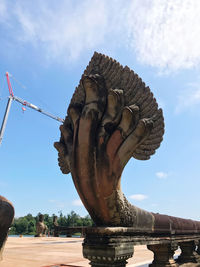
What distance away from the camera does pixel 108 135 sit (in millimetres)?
3498

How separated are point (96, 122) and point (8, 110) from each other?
211ft

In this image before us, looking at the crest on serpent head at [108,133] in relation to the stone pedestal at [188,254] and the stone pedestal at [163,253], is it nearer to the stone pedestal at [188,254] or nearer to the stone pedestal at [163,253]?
the stone pedestal at [163,253]

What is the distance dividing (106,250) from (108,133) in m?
1.64

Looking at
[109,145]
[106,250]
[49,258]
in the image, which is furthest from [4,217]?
[49,258]

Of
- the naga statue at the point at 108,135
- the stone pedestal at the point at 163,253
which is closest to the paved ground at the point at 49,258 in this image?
the stone pedestal at the point at 163,253

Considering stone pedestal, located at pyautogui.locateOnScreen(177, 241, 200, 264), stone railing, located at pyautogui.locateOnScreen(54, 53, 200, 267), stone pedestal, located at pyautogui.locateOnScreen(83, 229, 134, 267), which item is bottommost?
stone pedestal, located at pyautogui.locateOnScreen(177, 241, 200, 264)

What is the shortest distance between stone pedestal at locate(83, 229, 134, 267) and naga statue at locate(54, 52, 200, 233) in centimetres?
30

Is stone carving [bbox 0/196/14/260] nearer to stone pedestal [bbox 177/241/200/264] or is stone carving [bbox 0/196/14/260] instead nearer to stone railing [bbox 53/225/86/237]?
stone railing [bbox 53/225/86/237]

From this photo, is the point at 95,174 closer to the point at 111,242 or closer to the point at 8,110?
the point at 111,242

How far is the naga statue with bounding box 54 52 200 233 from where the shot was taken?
3.33m

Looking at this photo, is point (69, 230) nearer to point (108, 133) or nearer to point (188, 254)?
point (108, 133)

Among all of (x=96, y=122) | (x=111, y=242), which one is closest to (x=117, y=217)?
(x=111, y=242)

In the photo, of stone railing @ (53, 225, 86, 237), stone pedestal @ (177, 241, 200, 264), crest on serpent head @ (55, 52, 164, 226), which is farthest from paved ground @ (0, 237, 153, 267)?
crest on serpent head @ (55, 52, 164, 226)

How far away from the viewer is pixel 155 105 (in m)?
3.74
